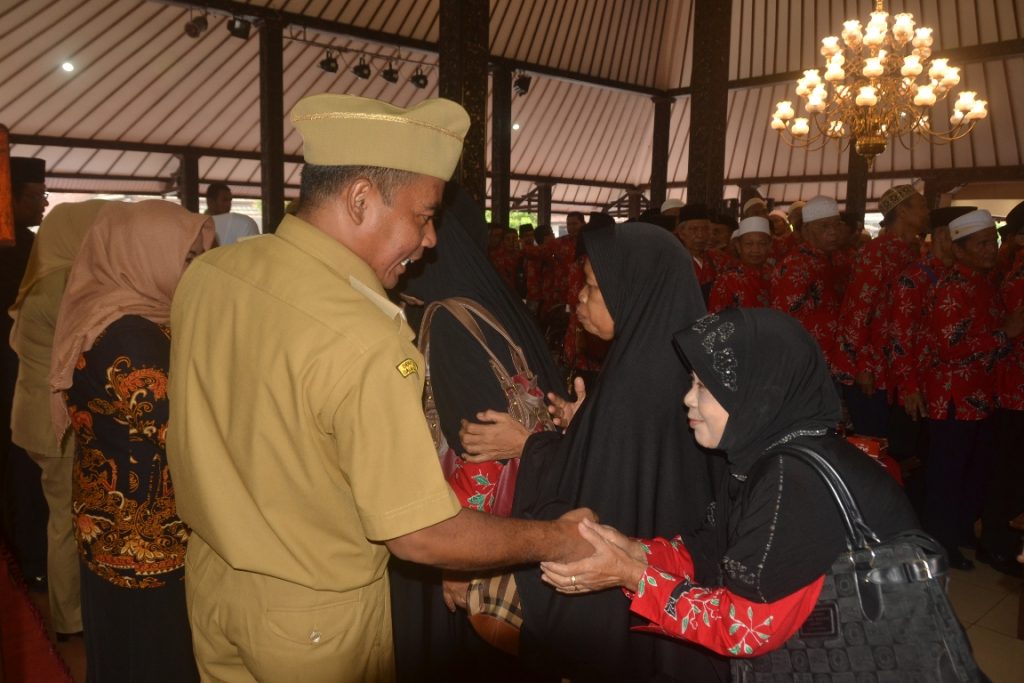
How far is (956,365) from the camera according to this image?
3547mm

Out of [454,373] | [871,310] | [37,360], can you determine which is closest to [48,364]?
[37,360]

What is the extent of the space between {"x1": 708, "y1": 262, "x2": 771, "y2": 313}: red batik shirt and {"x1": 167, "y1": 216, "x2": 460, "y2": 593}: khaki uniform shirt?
4.08 metres

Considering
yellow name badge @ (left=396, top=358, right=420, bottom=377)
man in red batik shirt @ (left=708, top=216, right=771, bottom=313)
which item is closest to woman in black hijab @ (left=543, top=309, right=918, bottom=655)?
yellow name badge @ (left=396, top=358, right=420, bottom=377)

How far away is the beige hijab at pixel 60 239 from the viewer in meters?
2.64

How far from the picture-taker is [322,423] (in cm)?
111

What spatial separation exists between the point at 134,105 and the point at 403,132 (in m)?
13.6

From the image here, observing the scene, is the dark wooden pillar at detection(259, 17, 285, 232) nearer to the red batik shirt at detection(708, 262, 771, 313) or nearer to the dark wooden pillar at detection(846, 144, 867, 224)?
the red batik shirt at detection(708, 262, 771, 313)

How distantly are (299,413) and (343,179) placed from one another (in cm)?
41

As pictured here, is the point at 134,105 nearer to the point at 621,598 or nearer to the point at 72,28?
the point at 72,28

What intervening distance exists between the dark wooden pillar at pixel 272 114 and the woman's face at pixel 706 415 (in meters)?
9.33

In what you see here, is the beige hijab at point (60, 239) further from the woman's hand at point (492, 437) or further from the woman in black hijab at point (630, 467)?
the woman in black hijab at point (630, 467)

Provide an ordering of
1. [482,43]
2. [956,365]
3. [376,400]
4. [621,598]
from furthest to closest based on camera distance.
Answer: [482,43]
[956,365]
[621,598]
[376,400]

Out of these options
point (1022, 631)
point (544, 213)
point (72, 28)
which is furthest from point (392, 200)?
point (544, 213)

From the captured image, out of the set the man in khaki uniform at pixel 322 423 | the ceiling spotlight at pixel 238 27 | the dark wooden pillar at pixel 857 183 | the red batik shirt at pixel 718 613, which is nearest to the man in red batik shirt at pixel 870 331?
the red batik shirt at pixel 718 613
